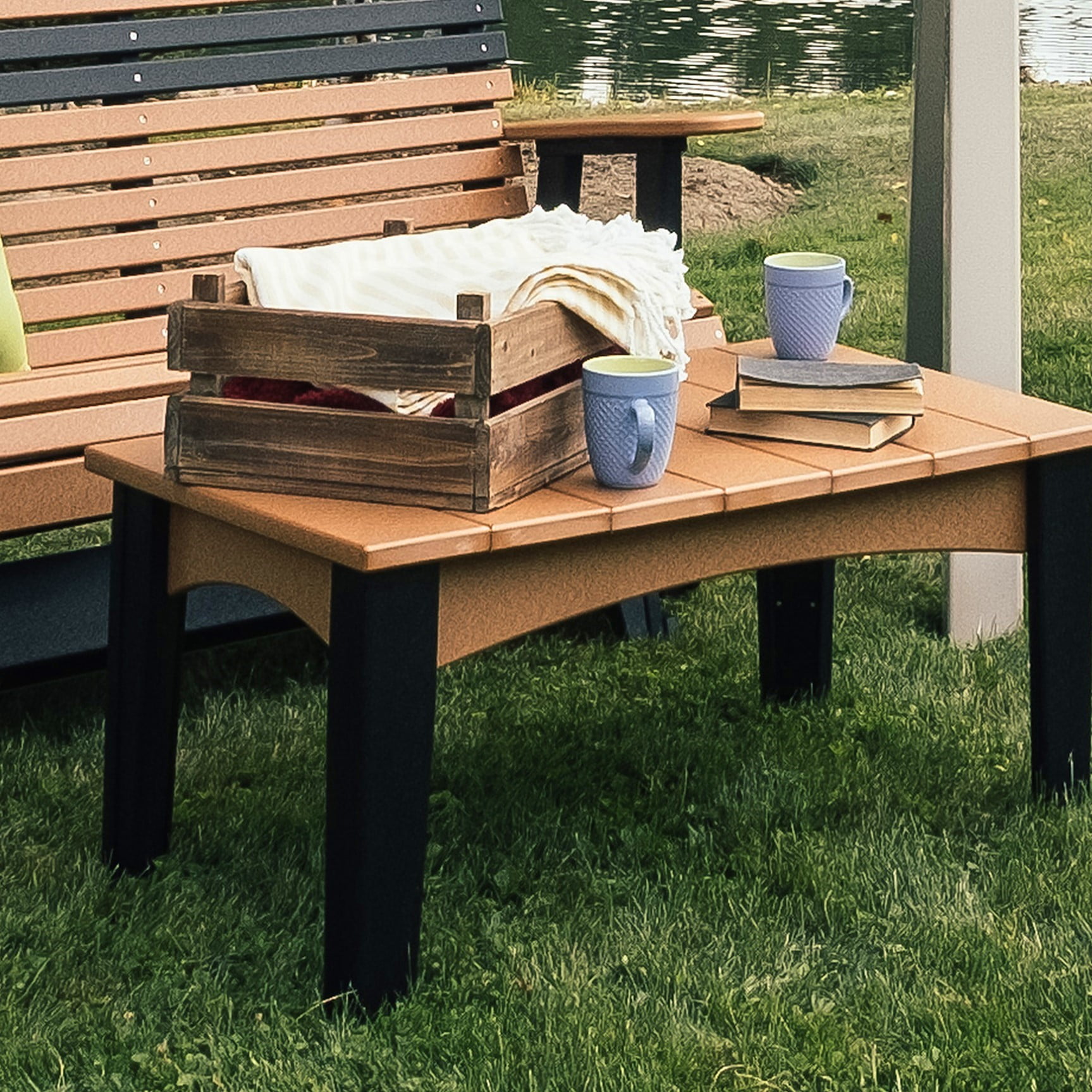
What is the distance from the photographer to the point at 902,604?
3547 mm

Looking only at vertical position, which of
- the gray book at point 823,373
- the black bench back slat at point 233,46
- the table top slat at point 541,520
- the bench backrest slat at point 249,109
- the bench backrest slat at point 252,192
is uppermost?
the black bench back slat at point 233,46

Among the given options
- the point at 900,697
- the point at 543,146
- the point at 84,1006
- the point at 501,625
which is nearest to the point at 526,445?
the point at 501,625

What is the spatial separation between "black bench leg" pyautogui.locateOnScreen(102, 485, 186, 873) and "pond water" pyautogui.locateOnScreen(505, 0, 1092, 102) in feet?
28.3

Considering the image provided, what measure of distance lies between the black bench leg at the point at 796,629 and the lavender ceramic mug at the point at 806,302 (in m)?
0.53

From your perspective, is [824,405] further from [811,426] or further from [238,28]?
[238,28]

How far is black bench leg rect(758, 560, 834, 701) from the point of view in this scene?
2994mm

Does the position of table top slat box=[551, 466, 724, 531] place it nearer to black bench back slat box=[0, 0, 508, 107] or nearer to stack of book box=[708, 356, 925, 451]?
stack of book box=[708, 356, 925, 451]

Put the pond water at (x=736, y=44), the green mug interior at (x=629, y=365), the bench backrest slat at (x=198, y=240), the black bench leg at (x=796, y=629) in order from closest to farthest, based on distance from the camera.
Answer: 1. the green mug interior at (x=629, y=365)
2. the black bench leg at (x=796, y=629)
3. the bench backrest slat at (x=198, y=240)
4. the pond water at (x=736, y=44)

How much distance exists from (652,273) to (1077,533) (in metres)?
0.68

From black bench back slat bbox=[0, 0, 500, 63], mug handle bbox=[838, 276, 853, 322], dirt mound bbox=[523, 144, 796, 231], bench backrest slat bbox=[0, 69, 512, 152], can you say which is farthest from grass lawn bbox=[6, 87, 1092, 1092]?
dirt mound bbox=[523, 144, 796, 231]

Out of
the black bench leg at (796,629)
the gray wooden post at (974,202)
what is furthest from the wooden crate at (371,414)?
the gray wooden post at (974,202)

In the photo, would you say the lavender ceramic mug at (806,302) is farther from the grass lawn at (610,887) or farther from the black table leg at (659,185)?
the black table leg at (659,185)

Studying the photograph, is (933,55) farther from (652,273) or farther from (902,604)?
(652,273)

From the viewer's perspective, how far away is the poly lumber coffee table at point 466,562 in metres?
1.96
